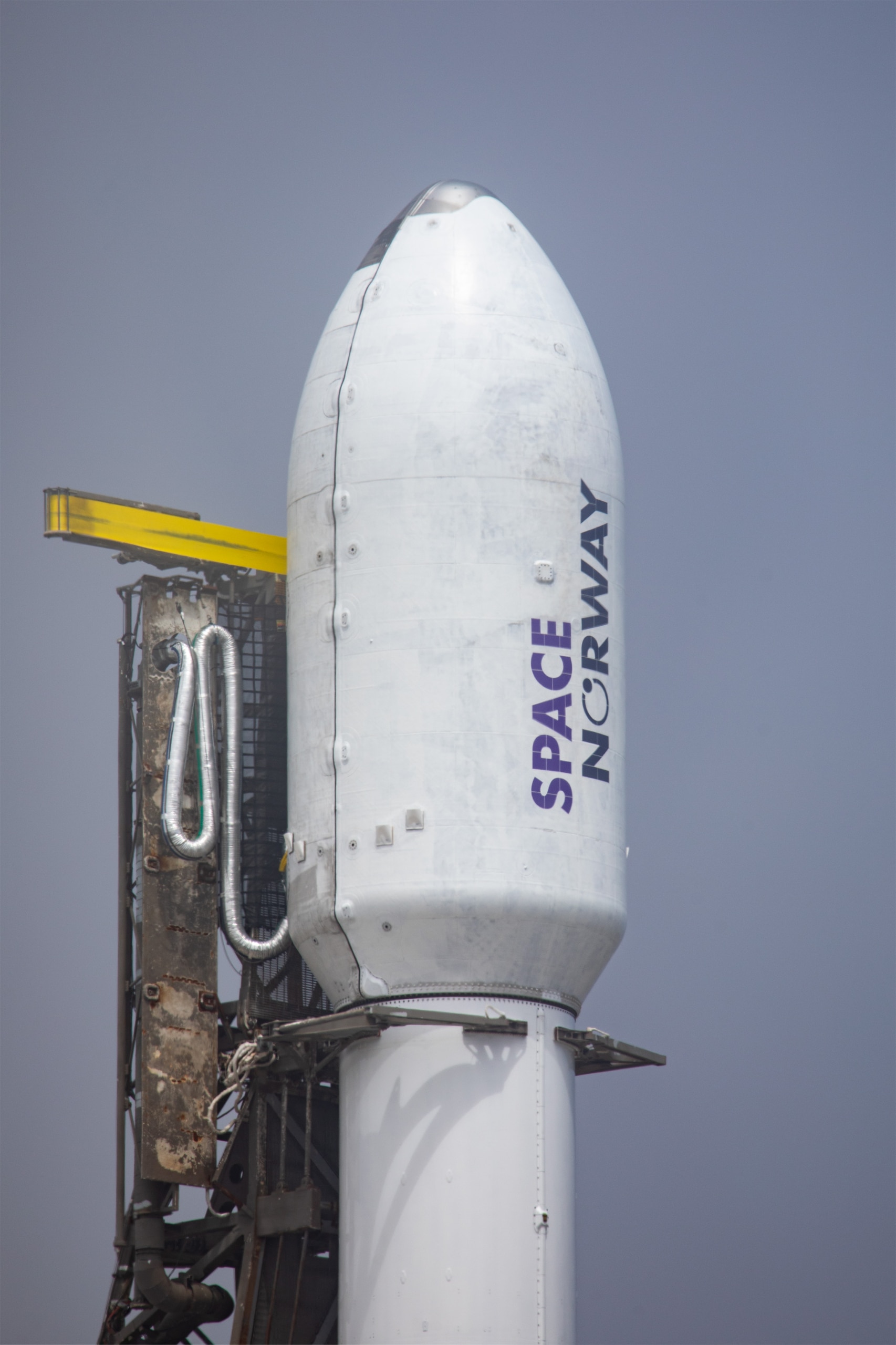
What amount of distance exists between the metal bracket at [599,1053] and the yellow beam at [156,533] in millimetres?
8793

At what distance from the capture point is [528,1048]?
109 feet

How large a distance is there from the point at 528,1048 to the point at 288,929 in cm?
401

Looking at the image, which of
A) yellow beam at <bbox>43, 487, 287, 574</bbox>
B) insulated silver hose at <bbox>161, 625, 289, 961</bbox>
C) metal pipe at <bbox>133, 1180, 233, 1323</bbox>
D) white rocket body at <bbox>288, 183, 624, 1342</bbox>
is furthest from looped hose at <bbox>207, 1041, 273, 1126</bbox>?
yellow beam at <bbox>43, 487, 287, 574</bbox>

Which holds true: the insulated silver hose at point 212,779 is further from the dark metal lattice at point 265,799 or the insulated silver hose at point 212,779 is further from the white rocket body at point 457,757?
the white rocket body at point 457,757

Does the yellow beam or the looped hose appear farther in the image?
the yellow beam

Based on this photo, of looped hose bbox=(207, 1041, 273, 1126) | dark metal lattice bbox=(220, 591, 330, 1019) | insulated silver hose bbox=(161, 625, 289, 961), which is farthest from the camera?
dark metal lattice bbox=(220, 591, 330, 1019)

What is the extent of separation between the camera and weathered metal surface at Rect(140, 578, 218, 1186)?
35.9 m

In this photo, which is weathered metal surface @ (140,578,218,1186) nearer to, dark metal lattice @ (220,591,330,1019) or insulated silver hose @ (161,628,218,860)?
insulated silver hose @ (161,628,218,860)

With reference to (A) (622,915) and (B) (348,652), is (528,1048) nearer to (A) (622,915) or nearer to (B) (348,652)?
(A) (622,915)

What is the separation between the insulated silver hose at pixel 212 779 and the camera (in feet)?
120

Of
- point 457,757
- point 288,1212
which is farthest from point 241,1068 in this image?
point 457,757

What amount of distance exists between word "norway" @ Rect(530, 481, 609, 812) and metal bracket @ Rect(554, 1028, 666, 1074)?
298 centimetres

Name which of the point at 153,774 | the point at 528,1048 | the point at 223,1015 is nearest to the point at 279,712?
the point at 153,774

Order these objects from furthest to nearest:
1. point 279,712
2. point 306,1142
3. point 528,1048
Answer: point 279,712 → point 306,1142 → point 528,1048
